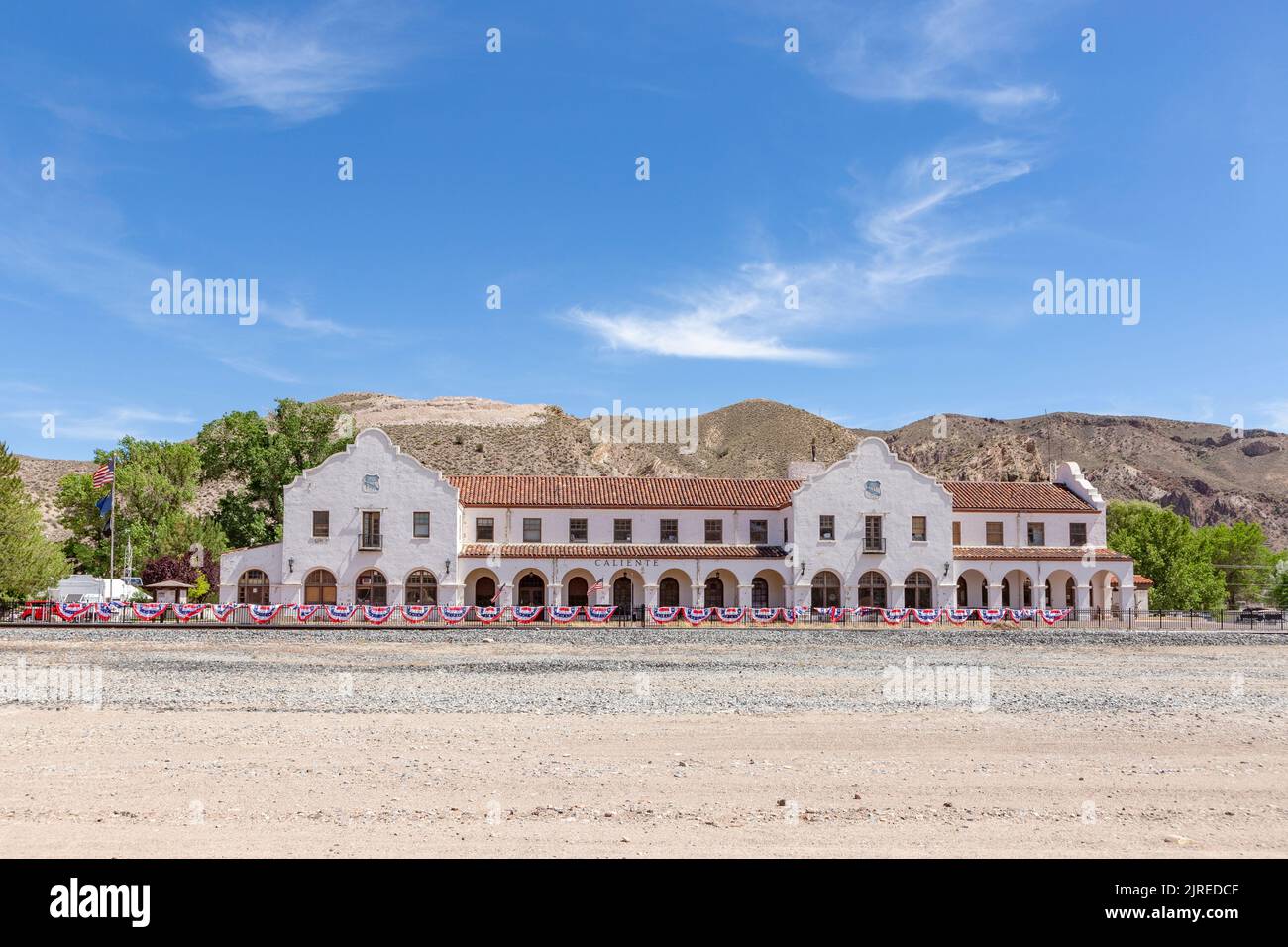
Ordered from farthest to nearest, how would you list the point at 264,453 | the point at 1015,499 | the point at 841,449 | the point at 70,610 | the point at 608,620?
1. the point at 841,449
2. the point at 264,453
3. the point at 1015,499
4. the point at 608,620
5. the point at 70,610

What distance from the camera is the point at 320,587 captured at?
1822 inches

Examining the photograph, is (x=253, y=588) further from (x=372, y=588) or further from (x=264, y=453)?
(x=264, y=453)

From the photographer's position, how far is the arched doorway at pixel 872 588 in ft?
157

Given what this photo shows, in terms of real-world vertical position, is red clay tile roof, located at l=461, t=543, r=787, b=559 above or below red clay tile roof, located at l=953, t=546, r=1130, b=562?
above

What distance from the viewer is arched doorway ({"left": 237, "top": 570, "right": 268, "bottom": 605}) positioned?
46281 millimetres

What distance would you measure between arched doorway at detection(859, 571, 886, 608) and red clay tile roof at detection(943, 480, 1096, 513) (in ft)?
20.5

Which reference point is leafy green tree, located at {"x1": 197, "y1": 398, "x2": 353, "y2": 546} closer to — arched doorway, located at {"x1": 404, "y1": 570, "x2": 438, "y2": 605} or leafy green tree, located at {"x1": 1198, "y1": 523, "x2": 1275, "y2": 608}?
arched doorway, located at {"x1": 404, "y1": 570, "x2": 438, "y2": 605}

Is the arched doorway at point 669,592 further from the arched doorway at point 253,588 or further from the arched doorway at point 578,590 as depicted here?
the arched doorway at point 253,588

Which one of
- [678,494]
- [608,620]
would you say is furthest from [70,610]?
[678,494]

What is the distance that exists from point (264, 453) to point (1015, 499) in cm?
4084

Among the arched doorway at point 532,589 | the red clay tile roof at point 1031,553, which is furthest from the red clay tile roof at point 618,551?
the red clay tile roof at point 1031,553

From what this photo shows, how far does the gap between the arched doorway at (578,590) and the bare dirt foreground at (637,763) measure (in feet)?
74.8

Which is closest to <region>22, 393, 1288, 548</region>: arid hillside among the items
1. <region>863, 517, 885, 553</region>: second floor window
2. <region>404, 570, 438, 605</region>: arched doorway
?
<region>404, 570, 438, 605</region>: arched doorway
